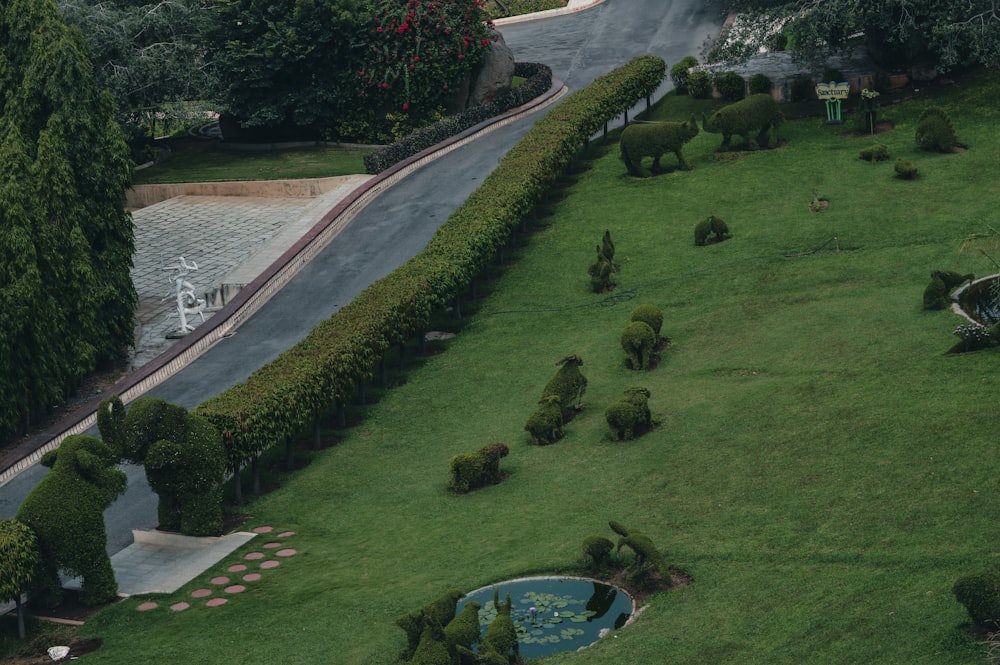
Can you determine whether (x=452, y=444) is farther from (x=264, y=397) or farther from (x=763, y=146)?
(x=763, y=146)

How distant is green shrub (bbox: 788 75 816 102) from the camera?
52.9 m

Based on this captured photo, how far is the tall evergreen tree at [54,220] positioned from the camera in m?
35.2

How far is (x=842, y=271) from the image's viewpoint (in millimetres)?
38031

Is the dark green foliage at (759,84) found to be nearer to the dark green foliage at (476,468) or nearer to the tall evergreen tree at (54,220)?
the tall evergreen tree at (54,220)

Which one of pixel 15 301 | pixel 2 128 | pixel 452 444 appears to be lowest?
pixel 452 444

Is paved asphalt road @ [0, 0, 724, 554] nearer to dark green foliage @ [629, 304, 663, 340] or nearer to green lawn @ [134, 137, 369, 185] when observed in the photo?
green lawn @ [134, 137, 369, 185]

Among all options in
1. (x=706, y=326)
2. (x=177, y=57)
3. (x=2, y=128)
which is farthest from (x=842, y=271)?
(x=177, y=57)

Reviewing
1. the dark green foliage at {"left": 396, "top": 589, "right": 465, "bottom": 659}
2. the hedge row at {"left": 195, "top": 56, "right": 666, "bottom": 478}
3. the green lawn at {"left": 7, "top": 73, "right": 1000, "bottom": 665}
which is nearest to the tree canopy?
the green lawn at {"left": 7, "top": 73, "right": 1000, "bottom": 665}

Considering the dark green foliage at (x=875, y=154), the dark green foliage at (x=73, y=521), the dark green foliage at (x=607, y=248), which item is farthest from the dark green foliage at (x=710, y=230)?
the dark green foliage at (x=73, y=521)

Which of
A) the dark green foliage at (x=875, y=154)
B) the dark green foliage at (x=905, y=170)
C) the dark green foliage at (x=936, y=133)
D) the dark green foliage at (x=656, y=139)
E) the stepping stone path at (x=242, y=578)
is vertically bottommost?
the stepping stone path at (x=242, y=578)

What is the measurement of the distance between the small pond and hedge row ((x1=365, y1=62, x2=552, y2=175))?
33390mm

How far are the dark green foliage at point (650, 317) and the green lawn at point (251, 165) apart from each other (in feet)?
75.5

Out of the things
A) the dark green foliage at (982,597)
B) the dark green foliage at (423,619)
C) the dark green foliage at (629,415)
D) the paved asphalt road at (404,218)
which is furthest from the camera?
the paved asphalt road at (404,218)

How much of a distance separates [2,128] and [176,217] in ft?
50.7
